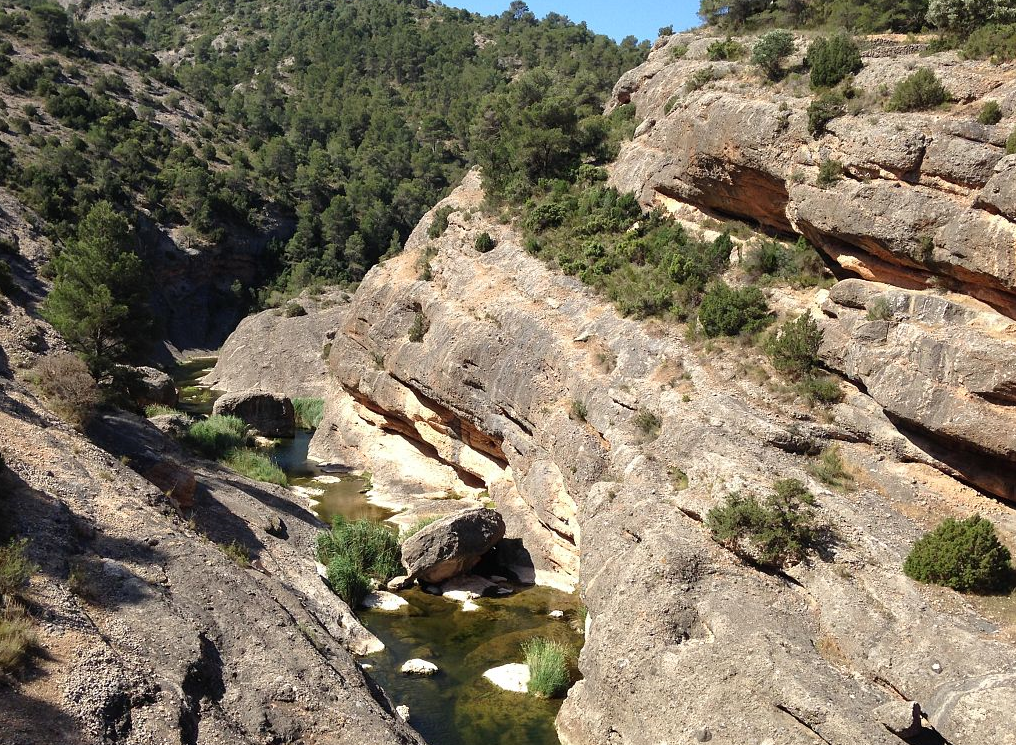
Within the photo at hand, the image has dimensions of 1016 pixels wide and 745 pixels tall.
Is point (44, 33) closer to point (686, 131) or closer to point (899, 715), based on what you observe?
point (686, 131)

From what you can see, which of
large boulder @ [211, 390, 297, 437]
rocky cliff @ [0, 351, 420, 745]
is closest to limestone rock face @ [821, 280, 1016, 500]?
rocky cliff @ [0, 351, 420, 745]

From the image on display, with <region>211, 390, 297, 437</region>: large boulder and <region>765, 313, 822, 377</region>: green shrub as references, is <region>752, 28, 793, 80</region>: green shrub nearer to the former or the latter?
<region>765, 313, 822, 377</region>: green shrub

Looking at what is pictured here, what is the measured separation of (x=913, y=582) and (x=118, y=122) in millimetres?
102294

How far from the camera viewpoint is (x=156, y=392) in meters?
49.1

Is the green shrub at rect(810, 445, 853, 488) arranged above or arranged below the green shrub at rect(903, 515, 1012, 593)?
above

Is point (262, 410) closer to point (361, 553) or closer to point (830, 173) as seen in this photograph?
point (361, 553)

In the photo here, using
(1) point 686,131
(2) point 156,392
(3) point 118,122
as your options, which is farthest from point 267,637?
(3) point 118,122

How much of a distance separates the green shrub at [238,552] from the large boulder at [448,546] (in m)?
5.97

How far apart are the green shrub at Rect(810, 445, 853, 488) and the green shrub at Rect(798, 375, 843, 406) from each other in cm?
157

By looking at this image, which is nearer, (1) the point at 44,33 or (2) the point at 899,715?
(2) the point at 899,715

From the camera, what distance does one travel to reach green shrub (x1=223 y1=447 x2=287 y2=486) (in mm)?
37094

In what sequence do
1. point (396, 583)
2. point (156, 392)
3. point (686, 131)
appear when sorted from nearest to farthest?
point (396, 583) < point (686, 131) < point (156, 392)

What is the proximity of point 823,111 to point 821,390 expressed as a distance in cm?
988

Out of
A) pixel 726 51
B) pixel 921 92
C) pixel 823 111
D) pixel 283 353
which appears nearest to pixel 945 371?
pixel 921 92
